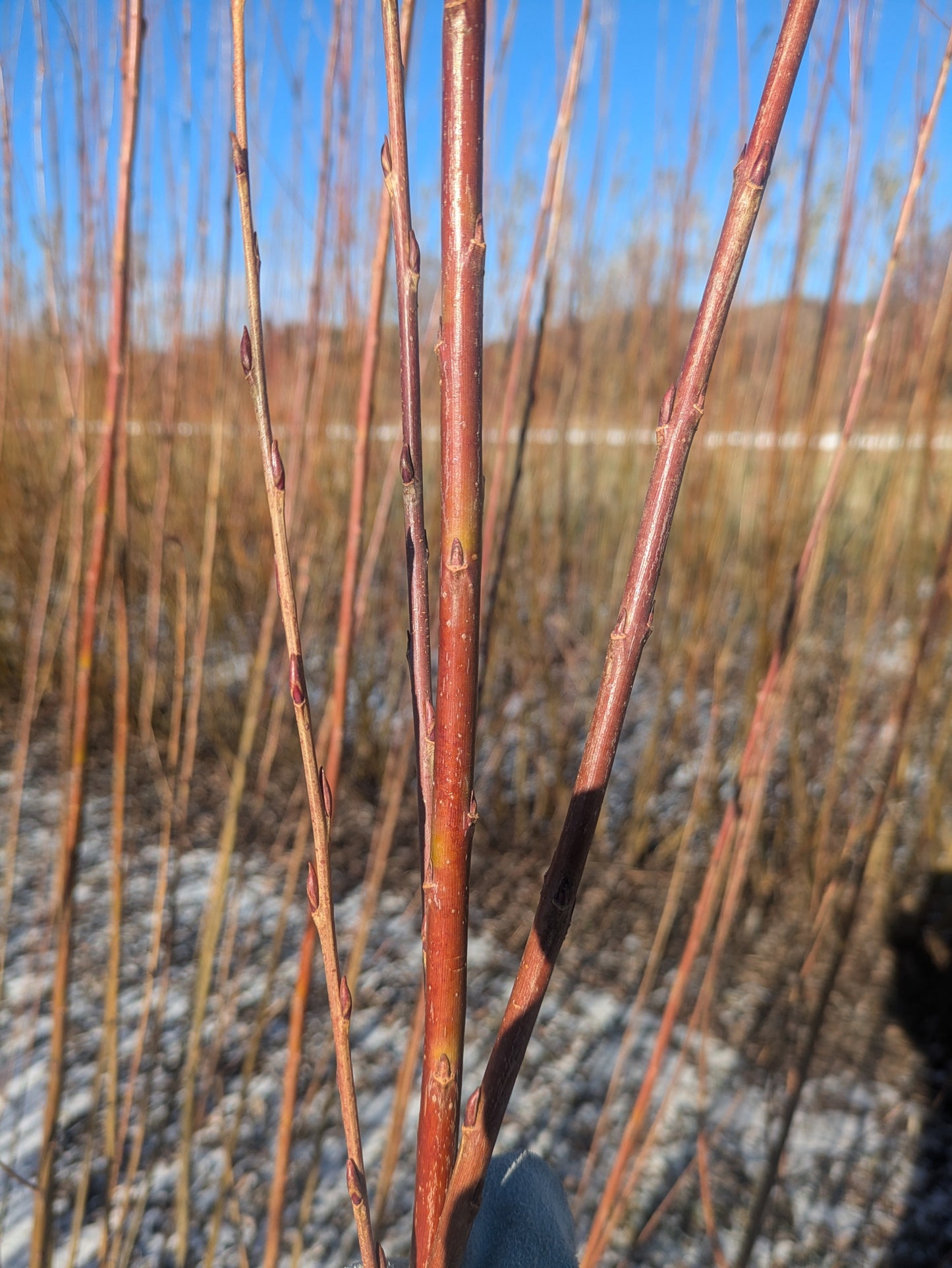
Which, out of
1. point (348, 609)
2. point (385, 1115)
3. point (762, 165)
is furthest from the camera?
point (385, 1115)

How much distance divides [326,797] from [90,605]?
212 mm

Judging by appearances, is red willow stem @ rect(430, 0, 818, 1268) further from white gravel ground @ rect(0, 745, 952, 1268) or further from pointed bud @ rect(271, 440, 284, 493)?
white gravel ground @ rect(0, 745, 952, 1268)

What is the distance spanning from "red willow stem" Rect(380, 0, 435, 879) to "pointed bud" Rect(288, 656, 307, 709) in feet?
0.10

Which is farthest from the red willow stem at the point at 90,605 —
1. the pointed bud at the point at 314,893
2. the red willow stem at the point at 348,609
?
the pointed bud at the point at 314,893

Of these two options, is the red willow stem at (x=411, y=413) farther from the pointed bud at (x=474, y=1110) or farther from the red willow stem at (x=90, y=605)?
the red willow stem at (x=90, y=605)

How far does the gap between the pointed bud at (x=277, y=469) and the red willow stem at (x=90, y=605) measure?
19 cm

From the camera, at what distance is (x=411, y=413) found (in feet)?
0.77

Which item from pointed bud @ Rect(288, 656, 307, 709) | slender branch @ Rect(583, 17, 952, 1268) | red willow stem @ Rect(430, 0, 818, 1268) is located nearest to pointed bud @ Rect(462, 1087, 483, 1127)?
red willow stem @ Rect(430, 0, 818, 1268)

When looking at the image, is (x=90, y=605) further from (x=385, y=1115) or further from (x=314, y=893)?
(x=385, y=1115)

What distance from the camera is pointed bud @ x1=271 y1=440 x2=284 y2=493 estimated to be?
0.21 metres

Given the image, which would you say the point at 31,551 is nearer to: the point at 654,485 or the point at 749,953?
the point at 749,953

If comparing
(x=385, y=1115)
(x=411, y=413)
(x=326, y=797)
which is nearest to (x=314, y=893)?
(x=326, y=797)

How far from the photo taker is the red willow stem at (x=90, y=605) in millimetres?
354

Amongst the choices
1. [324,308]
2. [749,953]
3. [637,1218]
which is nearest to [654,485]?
[324,308]
